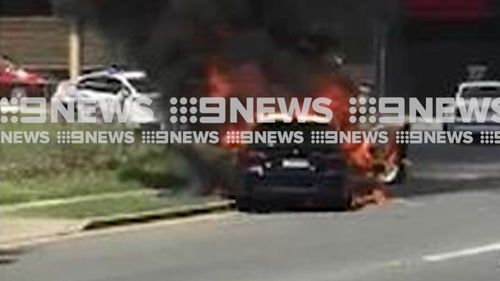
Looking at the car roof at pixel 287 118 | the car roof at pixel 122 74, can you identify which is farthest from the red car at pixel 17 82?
the car roof at pixel 287 118

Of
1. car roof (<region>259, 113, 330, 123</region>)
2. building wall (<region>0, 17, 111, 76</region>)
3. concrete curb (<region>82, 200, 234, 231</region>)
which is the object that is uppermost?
building wall (<region>0, 17, 111, 76</region>)

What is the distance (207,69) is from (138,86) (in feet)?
10.8

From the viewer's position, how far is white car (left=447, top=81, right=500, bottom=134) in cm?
3134

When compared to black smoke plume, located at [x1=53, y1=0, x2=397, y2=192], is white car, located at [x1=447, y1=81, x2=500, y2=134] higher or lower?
lower

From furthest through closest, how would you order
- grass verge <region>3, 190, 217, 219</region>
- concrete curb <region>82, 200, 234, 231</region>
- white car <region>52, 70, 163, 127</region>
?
white car <region>52, 70, 163, 127</region>, grass verge <region>3, 190, 217, 219</region>, concrete curb <region>82, 200, 234, 231</region>

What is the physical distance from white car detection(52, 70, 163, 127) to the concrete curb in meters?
2.42

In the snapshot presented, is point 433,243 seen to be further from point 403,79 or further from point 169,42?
point 403,79

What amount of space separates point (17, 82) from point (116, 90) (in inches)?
183

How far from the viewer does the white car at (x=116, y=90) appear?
→ 69.7 ft

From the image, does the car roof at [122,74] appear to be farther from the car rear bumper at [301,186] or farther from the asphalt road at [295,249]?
the asphalt road at [295,249]
